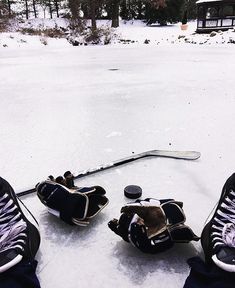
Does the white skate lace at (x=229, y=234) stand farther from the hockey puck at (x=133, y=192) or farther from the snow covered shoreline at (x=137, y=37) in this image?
the snow covered shoreline at (x=137, y=37)

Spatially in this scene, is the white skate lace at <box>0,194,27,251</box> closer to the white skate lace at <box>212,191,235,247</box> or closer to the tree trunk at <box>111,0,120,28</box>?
the white skate lace at <box>212,191,235,247</box>

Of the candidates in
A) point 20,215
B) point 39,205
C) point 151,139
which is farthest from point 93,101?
point 20,215

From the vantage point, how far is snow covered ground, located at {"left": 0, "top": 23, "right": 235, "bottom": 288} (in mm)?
1032

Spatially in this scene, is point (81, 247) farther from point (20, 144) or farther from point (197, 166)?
point (20, 144)

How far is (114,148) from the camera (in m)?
1.95

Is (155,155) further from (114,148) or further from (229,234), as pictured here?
(229,234)

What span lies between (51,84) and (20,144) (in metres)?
2.12

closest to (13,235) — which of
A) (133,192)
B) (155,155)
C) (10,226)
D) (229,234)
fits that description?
(10,226)

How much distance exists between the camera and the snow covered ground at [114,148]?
40.6 inches

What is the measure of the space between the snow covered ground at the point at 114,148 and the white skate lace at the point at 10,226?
116 millimetres

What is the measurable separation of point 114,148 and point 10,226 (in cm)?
100

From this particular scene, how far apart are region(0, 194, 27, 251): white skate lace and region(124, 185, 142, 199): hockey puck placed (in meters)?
0.49

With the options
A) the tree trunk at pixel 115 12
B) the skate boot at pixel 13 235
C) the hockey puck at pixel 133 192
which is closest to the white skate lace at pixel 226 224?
the hockey puck at pixel 133 192

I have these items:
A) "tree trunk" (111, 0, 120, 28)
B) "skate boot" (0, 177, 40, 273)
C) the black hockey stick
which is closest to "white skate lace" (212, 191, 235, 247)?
"skate boot" (0, 177, 40, 273)
